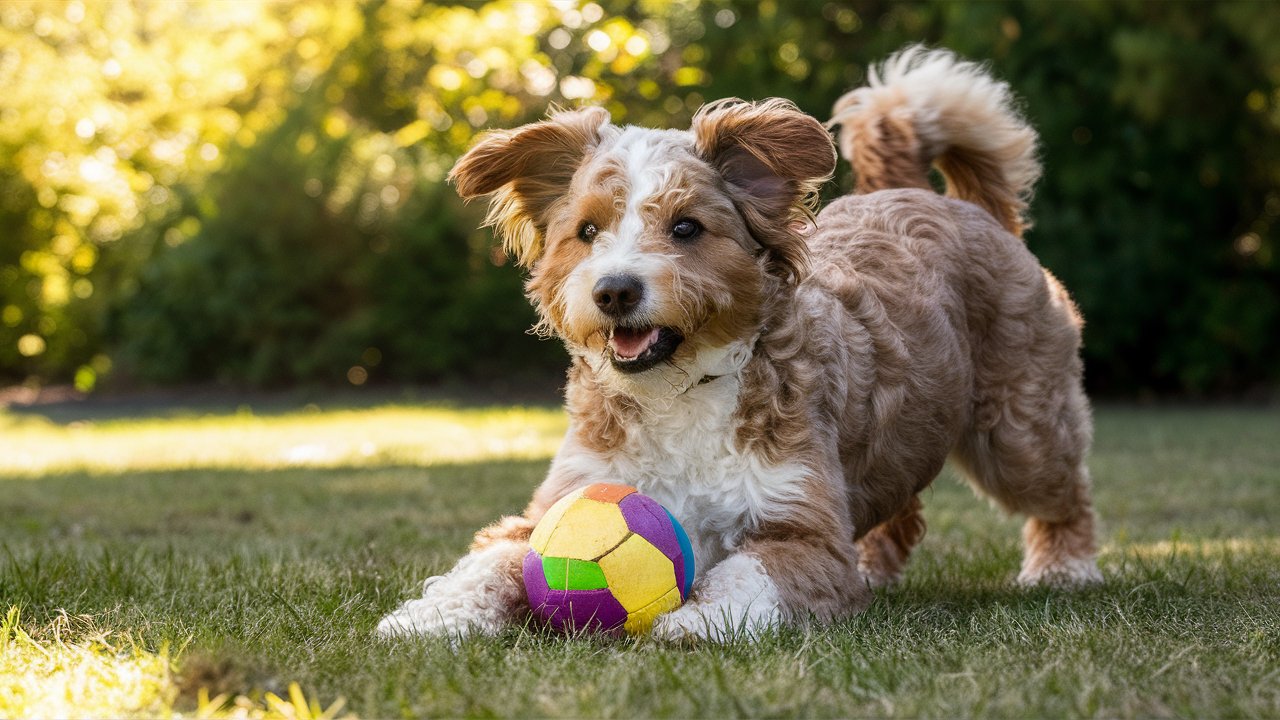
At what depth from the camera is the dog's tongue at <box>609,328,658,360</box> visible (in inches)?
157

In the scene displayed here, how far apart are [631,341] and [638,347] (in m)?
0.03

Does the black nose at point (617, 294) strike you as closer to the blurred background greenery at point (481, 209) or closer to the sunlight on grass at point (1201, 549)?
the sunlight on grass at point (1201, 549)

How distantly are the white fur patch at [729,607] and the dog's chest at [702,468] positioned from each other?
261 mm

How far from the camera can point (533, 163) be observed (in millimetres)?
4512

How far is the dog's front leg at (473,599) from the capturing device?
12.1 ft

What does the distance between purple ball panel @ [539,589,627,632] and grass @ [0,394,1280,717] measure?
0.32ft

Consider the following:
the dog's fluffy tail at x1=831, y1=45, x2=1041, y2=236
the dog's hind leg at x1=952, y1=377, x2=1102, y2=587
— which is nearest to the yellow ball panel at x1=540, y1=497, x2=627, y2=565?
the dog's hind leg at x1=952, y1=377, x2=1102, y2=587

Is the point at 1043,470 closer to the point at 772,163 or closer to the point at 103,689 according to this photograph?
the point at 772,163

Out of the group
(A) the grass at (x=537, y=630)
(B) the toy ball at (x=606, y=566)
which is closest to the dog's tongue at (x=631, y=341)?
(B) the toy ball at (x=606, y=566)

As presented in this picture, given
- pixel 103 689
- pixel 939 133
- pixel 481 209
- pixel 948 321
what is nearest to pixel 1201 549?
pixel 948 321

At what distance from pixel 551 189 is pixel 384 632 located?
1636 millimetres

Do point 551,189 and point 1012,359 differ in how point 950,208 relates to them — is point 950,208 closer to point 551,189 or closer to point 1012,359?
point 1012,359

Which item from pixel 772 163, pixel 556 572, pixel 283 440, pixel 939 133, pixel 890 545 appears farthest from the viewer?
pixel 283 440

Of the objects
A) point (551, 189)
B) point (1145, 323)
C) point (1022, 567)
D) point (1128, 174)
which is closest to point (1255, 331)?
point (1145, 323)
